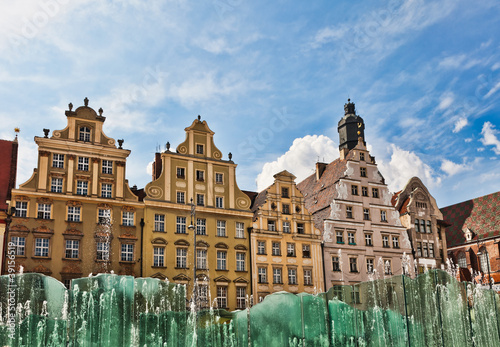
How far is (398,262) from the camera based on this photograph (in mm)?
48906

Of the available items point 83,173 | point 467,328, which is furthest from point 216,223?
point 467,328

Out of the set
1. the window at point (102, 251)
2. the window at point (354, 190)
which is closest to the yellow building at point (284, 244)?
the window at point (354, 190)

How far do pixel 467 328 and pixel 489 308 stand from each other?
16.6 ft

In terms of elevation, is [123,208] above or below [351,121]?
below

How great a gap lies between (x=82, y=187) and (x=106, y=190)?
1663mm

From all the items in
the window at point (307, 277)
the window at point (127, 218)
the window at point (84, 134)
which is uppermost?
the window at point (84, 134)

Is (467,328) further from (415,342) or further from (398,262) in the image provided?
(398,262)

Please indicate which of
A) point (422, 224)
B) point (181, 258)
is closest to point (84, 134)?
point (181, 258)

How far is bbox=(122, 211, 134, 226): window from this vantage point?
3886cm

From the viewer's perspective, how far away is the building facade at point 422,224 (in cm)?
5106

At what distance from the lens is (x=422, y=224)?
5253 centimetres

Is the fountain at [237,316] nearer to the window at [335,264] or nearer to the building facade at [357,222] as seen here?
the window at [335,264]

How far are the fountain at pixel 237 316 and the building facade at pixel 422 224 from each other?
2033 centimetres

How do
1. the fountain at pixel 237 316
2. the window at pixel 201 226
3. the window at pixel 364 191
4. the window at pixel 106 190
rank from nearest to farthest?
the fountain at pixel 237 316 → the window at pixel 106 190 → the window at pixel 201 226 → the window at pixel 364 191
